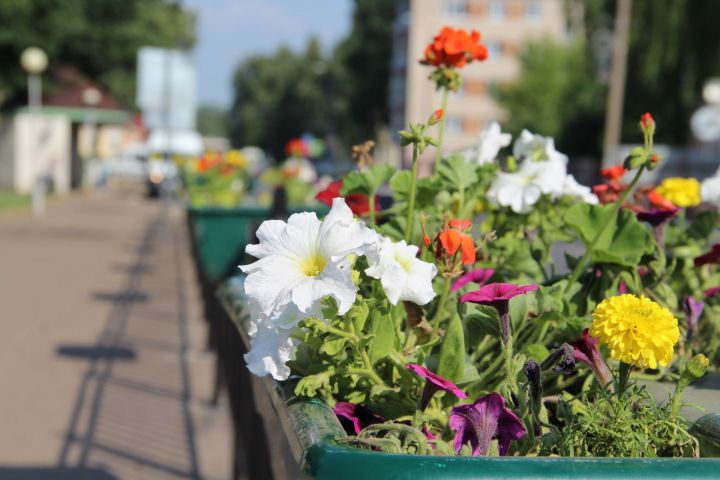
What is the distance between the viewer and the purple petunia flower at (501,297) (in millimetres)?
1991

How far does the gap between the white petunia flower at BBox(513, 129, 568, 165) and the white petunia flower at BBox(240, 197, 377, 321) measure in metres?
1.07

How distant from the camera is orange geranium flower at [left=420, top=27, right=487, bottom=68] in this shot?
9.17 ft

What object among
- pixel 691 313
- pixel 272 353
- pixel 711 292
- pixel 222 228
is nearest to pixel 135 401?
pixel 222 228

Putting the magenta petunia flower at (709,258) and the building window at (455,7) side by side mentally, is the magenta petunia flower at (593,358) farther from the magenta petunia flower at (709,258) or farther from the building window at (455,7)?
the building window at (455,7)

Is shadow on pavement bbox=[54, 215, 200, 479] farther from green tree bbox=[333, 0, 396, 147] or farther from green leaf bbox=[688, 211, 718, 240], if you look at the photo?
green tree bbox=[333, 0, 396, 147]

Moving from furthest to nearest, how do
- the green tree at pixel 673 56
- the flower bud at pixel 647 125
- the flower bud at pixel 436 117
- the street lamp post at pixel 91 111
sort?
the street lamp post at pixel 91 111, the green tree at pixel 673 56, the flower bud at pixel 436 117, the flower bud at pixel 647 125

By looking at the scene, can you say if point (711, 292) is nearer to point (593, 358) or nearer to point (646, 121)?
point (646, 121)

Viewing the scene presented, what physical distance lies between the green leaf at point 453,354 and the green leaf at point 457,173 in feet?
2.69

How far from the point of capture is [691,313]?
257 centimetres

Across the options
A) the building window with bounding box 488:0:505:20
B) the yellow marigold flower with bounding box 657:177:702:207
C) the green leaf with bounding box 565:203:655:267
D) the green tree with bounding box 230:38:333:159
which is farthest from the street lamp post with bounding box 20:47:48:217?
the green tree with bounding box 230:38:333:159

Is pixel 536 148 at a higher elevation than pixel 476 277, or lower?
higher

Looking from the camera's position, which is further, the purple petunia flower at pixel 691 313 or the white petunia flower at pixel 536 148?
the white petunia flower at pixel 536 148

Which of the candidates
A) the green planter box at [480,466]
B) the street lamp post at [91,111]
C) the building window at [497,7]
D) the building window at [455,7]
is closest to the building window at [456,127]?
the building window at [455,7]

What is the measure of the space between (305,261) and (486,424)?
0.41m
